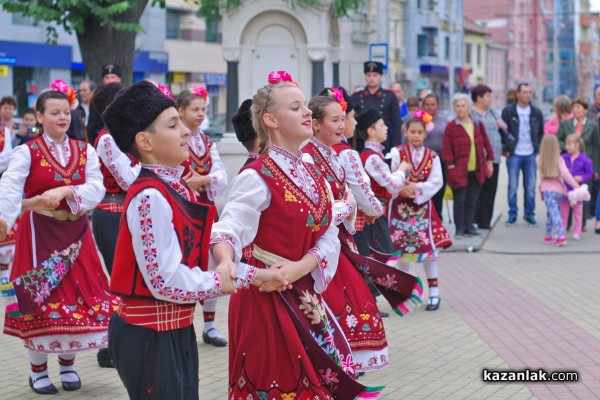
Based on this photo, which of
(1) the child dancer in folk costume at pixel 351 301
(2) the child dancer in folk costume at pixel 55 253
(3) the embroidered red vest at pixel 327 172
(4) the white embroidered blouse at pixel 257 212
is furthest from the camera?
(2) the child dancer in folk costume at pixel 55 253

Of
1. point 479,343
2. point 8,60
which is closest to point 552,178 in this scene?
point 479,343

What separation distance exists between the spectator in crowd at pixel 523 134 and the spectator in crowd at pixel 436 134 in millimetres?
1248

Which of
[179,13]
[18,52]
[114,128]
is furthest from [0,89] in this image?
[114,128]

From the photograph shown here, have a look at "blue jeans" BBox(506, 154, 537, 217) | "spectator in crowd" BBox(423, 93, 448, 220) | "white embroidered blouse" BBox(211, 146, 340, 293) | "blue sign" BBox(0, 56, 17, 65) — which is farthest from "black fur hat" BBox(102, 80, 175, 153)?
"blue sign" BBox(0, 56, 17, 65)

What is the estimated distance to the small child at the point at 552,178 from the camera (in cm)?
1450

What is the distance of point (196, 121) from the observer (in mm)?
8477

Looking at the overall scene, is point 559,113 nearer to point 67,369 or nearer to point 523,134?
point 523,134

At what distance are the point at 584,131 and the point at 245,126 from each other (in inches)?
389

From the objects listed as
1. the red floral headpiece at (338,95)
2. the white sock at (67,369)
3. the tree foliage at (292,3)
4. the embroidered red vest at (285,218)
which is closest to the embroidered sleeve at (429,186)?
the red floral headpiece at (338,95)


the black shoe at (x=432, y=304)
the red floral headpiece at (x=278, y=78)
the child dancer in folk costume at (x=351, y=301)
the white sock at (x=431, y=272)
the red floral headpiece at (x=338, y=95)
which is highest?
the red floral headpiece at (x=278, y=78)

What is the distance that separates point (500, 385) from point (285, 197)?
272 cm

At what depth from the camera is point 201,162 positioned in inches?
Result: 339

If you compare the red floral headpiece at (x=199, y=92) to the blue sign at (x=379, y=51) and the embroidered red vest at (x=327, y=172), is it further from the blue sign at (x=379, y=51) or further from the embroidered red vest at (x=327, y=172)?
the blue sign at (x=379, y=51)

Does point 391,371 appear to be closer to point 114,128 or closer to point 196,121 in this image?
point 196,121
